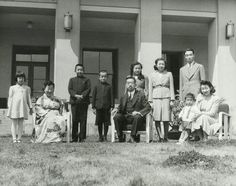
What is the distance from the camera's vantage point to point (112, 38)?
595 inches

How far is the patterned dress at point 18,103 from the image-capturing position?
29.4 feet

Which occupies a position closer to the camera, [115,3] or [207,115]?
[207,115]

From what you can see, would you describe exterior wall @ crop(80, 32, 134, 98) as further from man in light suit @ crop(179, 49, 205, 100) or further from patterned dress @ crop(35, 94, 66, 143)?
patterned dress @ crop(35, 94, 66, 143)

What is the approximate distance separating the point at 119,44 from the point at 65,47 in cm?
367

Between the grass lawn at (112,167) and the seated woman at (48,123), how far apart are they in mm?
1756

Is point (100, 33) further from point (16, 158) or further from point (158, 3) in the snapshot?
point (16, 158)

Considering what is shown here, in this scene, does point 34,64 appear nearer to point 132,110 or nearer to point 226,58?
point 226,58

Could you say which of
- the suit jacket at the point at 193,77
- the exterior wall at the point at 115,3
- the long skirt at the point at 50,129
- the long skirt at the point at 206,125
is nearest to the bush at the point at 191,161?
the long skirt at the point at 206,125

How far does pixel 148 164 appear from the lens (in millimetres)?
5340

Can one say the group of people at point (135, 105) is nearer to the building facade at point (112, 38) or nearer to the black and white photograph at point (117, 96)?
the black and white photograph at point (117, 96)

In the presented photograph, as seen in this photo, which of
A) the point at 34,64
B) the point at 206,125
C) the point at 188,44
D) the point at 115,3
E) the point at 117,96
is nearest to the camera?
the point at 206,125

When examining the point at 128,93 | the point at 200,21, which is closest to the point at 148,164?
the point at 128,93

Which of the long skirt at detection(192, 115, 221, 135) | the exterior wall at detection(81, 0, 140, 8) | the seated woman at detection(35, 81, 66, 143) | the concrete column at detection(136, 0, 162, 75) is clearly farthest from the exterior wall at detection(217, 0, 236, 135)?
the seated woman at detection(35, 81, 66, 143)

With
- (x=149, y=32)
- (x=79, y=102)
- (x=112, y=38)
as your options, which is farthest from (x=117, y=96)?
(x=79, y=102)
